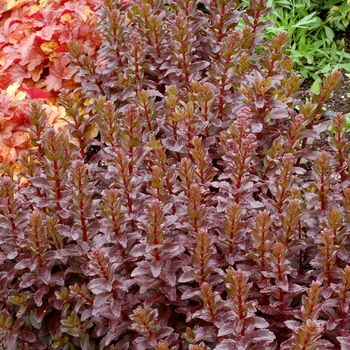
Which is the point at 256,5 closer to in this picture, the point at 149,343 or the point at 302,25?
the point at 302,25

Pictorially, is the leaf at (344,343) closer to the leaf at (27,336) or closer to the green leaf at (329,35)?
the leaf at (27,336)

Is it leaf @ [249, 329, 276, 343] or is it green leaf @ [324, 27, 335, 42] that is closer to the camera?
leaf @ [249, 329, 276, 343]

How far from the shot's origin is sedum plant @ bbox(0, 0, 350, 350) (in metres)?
2.10

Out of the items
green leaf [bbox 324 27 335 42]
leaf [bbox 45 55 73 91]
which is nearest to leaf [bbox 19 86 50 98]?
leaf [bbox 45 55 73 91]

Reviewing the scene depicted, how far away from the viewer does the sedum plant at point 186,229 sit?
6.89ft

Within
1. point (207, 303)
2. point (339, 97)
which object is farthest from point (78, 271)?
point (339, 97)

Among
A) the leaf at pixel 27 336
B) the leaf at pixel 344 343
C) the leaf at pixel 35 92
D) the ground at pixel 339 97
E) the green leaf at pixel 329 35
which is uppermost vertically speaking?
the leaf at pixel 35 92

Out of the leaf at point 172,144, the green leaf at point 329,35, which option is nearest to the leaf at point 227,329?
the leaf at point 172,144

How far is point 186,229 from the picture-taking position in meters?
2.27

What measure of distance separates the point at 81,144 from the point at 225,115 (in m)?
0.70

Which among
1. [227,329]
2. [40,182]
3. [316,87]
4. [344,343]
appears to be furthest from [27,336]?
[316,87]

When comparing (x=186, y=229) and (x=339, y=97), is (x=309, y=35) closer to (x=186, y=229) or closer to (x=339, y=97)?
(x=339, y=97)

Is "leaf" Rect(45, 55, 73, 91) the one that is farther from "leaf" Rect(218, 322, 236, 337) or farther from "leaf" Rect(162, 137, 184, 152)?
"leaf" Rect(218, 322, 236, 337)

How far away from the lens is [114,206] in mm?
2152
